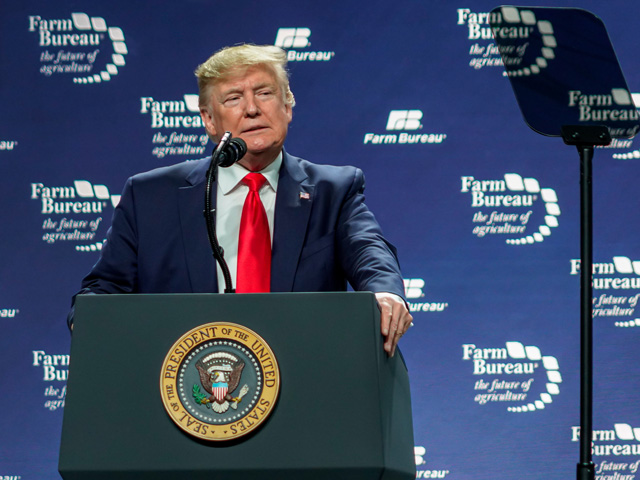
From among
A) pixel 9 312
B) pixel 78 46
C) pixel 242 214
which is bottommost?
pixel 9 312

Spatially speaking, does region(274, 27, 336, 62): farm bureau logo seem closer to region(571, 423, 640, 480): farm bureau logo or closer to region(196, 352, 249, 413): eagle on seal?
region(571, 423, 640, 480): farm bureau logo

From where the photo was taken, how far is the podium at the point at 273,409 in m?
1.12

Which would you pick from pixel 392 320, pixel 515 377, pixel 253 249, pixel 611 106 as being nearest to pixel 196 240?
pixel 253 249

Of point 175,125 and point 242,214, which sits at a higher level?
point 175,125

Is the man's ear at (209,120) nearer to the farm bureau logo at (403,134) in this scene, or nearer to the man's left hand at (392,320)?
the man's left hand at (392,320)

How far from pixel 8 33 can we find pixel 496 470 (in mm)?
2902

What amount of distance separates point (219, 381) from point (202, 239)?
63cm

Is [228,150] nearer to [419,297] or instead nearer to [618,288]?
[419,297]

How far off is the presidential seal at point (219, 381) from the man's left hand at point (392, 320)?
0.66ft

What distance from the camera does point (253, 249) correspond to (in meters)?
1.72

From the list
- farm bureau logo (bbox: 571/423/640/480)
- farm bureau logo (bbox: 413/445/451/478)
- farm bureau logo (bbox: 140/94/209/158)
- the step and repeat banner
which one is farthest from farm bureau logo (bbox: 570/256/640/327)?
farm bureau logo (bbox: 140/94/209/158)

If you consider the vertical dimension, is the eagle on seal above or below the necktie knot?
below

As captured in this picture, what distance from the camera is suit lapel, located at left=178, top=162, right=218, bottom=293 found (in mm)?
1692

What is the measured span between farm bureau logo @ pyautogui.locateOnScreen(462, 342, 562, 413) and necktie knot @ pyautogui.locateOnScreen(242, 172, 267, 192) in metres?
1.87
